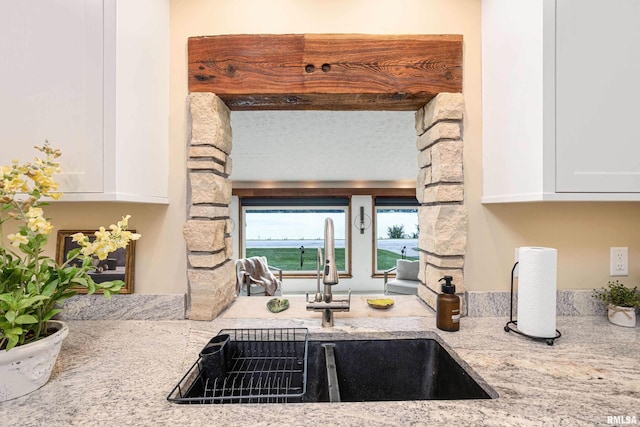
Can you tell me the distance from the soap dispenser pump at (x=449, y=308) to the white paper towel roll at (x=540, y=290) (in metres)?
0.24

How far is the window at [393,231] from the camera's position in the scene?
5676mm

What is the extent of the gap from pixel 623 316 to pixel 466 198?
2.54 ft

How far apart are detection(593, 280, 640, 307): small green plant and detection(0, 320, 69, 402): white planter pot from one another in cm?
204

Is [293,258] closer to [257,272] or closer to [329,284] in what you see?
[257,272]

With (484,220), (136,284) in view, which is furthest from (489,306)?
(136,284)

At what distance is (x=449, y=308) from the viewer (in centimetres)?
119

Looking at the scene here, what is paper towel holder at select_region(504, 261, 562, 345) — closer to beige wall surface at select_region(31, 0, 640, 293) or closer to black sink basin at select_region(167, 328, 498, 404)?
beige wall surface at select_region(31, 0, 640, 293)

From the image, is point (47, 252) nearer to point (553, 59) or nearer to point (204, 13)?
point (204, 13)

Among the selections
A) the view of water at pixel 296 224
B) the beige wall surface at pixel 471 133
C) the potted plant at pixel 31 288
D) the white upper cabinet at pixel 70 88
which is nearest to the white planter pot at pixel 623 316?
the beige wall surface at pixel 471 133

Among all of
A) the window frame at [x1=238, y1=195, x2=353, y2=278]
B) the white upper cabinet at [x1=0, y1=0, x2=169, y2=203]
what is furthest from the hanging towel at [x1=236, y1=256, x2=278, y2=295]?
the white upper cabinet at [x1=0, y1=0, x2=169, y2=203]

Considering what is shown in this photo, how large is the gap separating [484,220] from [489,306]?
0.38m

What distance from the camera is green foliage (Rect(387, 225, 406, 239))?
19.7ft

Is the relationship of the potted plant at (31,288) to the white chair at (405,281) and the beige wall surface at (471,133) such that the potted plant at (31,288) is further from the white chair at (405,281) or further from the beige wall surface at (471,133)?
the white chair at (405,281)

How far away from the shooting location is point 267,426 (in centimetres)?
70
